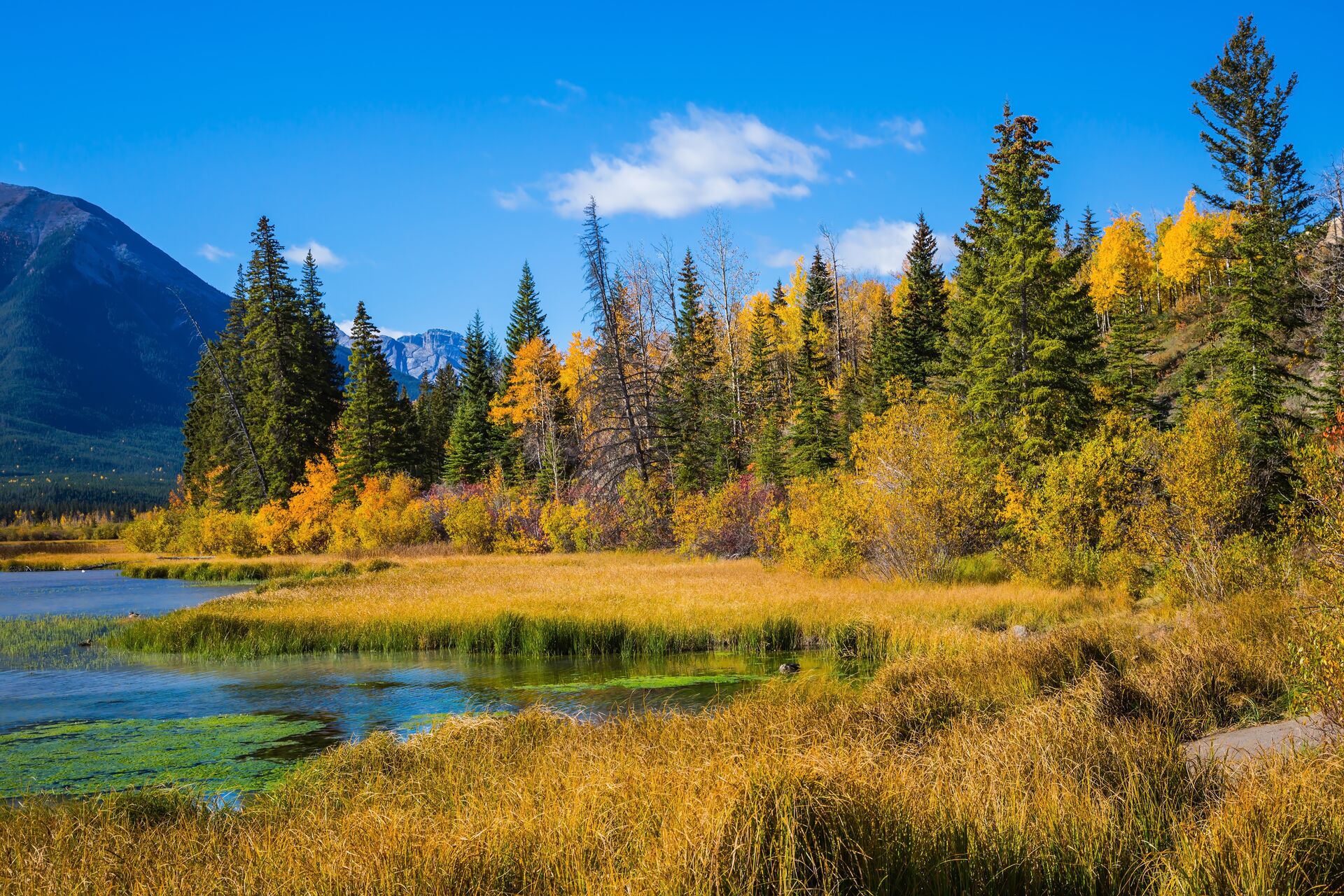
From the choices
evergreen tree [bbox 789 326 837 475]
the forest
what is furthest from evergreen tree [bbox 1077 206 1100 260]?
evergreen tree [bbox 789 326 837 475]

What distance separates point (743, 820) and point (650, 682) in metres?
10.9

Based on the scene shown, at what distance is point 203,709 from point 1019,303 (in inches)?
1076

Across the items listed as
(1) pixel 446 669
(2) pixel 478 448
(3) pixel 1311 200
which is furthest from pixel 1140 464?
(2) pixel 478 448

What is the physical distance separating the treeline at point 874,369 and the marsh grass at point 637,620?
5191 millimetres

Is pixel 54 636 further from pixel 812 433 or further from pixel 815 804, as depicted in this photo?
pixel 812 433

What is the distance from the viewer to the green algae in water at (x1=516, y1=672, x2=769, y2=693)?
14695 millimetres

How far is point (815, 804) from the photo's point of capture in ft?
15.8

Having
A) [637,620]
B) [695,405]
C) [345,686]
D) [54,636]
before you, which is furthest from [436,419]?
[345,686]

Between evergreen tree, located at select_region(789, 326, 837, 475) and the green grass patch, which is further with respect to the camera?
evergreen tree, located at select_region(789, 326, 837, 475)

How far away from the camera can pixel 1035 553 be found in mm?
22609

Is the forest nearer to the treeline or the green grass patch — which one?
the treeline

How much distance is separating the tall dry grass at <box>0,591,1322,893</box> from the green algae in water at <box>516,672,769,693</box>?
19.3ft

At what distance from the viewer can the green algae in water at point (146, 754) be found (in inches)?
370

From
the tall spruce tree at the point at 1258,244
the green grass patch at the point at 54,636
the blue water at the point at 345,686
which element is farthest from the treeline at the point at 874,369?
the green grass patch at the point at 54,636
